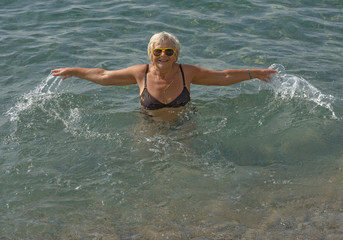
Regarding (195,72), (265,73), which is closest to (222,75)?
(195,72)

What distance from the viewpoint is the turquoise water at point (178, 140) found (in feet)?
15.6

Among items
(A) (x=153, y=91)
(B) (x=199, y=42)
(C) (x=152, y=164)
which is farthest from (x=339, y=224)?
(B) (x=199, y=42)

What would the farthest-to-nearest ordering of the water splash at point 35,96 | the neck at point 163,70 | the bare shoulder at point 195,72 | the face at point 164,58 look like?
the water splash at point 35,96
the bare shoulder at point 195,72
the neck at point 163,70
the face at point 164,58

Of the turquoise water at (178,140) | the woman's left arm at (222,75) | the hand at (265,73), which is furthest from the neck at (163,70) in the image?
the hand at (265,73)

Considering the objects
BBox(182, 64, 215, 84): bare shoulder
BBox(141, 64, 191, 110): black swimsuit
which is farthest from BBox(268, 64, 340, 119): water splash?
BBox(141, 64, 191, 110): black swimsuit

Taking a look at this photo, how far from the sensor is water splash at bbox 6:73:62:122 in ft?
23.9

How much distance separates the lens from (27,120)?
7.01 meters

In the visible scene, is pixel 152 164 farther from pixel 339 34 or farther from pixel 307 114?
pixel 339 34

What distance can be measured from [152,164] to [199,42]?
5.00m

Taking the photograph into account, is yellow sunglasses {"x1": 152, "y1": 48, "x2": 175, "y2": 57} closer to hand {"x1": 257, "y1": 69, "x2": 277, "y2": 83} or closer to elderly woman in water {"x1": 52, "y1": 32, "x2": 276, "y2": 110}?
elderly woman in water {"x1": 52, "y1": 32, "x2": 276, "y2": 110}

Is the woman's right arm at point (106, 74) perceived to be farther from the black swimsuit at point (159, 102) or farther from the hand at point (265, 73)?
the hand at point (265, 73)

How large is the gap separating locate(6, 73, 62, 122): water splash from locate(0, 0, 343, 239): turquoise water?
0.13ft

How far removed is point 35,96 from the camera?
786cm

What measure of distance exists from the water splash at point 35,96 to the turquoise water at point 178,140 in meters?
0.04
